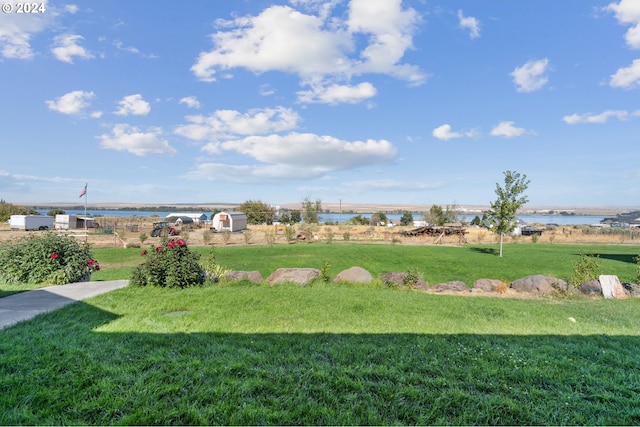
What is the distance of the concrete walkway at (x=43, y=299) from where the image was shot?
17.5ft

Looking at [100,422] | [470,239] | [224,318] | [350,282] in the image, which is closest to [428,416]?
[100,422]

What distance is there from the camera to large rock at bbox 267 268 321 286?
9.59 m

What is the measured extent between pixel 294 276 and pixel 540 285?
24.0 feet

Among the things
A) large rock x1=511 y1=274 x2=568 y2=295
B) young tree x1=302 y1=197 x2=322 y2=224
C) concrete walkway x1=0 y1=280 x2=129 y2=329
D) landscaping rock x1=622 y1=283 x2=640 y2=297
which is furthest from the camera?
young tree x1=302 y1=197 x2=322 y2=224

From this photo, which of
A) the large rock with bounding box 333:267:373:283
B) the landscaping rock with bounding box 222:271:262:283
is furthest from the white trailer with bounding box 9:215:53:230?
the large rock with bounding box 333:267:373:283

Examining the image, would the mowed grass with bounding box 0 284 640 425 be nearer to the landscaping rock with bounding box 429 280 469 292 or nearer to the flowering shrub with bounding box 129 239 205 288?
the flowering shrub with bounding box 129 239 205 288

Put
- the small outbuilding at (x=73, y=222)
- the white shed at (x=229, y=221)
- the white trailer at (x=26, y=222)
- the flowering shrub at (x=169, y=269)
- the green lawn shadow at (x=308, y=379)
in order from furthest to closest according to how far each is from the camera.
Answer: the small outbuilding at (x=73, y=222), the white shed at (x=229, y=221), the white trailer at (x=26, y=222), the flowering shrub at (x=169, y=269), the green lawn shadow at (x=308, y=379)

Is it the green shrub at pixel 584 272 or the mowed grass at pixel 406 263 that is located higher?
the green shrub at pixel 584 272

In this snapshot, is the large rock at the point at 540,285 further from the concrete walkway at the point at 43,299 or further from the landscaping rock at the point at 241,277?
the concrete walkway at the point at 43,299

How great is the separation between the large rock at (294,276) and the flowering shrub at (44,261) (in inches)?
195

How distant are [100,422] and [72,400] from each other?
1.47 ft

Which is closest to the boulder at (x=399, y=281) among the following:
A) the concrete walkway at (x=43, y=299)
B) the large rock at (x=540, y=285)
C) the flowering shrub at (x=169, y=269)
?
the large rock at (x=540, y=285)

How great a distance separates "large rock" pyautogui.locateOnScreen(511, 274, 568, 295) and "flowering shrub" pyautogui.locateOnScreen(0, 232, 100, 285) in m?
12.4

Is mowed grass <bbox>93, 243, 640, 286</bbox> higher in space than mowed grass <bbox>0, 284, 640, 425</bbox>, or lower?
lower
